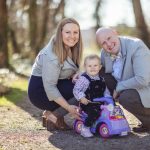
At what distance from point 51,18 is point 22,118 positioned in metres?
16.6

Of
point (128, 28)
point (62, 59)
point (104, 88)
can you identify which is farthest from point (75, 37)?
point (128, 28)

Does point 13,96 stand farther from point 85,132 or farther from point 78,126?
point 85,132

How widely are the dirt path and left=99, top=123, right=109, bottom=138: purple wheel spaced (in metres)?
0.06

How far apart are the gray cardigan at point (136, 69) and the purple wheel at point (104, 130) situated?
477 mm

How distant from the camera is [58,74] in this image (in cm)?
572

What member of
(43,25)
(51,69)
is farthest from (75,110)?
(43,25)

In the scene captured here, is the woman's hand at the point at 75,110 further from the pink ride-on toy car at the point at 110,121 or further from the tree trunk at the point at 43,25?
the tree trunk at the point at 43,25

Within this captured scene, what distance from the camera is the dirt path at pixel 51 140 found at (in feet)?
16.8

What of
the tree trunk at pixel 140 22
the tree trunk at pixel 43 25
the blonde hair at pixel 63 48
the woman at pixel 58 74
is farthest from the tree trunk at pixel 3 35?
the blonde hair at pixel 63 48

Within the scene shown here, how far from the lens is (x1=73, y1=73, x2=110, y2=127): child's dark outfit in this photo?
555cm

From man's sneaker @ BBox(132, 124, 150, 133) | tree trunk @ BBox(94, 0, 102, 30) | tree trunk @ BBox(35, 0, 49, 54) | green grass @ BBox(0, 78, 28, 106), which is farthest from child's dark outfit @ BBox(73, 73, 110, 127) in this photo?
tree trunk @ BBox(35, 0, 49, 54)

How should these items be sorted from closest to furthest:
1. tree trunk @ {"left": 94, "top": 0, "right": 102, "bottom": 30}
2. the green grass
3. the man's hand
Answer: the man's hand → the green grass → tree trunk @ {"left": 94, "top": 0, "right": 102, "bottom": 30}

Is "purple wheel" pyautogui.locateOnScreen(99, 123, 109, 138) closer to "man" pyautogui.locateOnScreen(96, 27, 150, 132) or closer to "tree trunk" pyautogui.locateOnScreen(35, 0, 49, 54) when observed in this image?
"man" pyautogui.locateOnScreen(96, 27, 150, 132)

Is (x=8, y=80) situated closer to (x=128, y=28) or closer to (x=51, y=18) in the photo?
(x=128, y=28)
